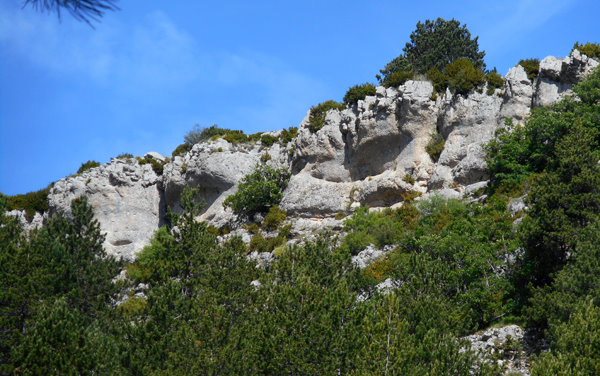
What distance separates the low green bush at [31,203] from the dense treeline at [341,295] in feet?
71.9

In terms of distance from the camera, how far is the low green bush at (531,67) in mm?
39438

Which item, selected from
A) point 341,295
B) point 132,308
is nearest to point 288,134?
point 132,308

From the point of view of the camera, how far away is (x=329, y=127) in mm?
44281

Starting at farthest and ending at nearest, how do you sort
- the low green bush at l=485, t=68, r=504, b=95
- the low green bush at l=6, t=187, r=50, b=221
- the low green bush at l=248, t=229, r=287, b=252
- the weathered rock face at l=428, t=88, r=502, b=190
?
the low green bush at l=6, t=187, r=50, b=221 < the low green bush at l=485, t=68, r=504, b=95 < the low green bush at l=248, t=229, r=287, b=252 < the weathered rock face at l=428, t=88, r=502, b=190

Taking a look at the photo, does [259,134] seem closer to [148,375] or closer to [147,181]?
[147,181]

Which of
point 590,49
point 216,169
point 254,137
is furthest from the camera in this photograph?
point 254,137

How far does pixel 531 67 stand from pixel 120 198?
30.8 m

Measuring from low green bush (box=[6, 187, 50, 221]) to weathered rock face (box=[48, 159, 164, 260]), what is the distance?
7.46 feet

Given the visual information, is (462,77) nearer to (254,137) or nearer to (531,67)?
(531,67)

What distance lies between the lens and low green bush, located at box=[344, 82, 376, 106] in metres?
44.0

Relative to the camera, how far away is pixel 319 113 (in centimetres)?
4588

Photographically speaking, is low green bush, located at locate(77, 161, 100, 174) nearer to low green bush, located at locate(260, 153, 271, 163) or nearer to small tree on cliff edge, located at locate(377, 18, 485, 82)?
low green bush, located at locate(260, 153, 271, 163)

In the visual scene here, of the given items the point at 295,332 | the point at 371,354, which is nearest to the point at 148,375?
the point at 295,332

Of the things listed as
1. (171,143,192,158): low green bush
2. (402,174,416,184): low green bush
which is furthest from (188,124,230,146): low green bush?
(402,174,416,184): low green bush
